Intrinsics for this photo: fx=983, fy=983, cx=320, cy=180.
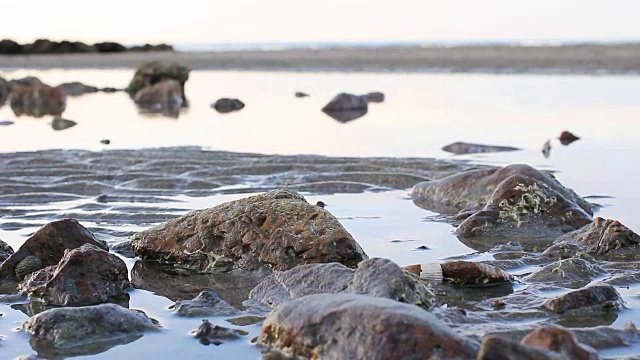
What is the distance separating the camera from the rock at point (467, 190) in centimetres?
562

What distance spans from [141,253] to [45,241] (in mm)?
485

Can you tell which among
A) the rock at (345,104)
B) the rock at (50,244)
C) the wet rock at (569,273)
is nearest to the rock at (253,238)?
the rock at (50,244)

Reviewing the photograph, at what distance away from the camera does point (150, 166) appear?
759cm

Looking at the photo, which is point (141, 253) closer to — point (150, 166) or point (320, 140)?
point (150, 166)

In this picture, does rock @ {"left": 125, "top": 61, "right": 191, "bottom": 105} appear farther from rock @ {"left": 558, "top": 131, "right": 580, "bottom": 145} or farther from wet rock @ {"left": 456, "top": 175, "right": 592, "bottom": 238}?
wet rock @ {"left": 456, "top": 175, "right": 592, "bottom": 238}

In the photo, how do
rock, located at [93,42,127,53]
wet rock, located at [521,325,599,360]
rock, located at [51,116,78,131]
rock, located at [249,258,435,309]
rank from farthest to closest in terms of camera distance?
rock, located at [93,42,127,53] → rock, located at [51,116,78,131] → rock, located at [249,258,435,309] → wet rock, located at [521,325,599,360]

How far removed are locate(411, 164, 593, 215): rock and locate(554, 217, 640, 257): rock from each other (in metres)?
1.07

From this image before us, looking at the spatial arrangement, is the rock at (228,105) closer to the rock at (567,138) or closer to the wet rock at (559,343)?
the rock at (567,138)

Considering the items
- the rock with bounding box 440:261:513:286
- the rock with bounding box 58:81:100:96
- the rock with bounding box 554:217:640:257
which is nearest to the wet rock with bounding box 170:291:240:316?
the rock with bounding box 440:261:513:286

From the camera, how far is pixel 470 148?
8.85 m

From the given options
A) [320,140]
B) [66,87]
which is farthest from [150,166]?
[66,87]

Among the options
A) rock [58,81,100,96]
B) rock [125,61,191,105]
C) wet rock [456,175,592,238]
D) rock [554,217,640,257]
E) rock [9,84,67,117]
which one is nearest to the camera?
rock [554,217,640,257]

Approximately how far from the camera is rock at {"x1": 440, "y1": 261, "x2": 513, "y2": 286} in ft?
12.4

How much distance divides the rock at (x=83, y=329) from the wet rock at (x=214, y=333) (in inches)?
7.5
